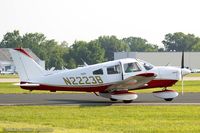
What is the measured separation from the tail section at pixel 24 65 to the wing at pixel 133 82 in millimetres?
3738

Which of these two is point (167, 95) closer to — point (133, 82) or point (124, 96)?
point (133, 82)

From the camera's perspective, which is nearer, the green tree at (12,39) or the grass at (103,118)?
the grass at (103,118)

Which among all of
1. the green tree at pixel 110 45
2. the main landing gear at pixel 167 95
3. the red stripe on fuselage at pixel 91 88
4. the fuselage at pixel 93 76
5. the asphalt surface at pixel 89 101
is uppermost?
the green tree at pixel 110 45

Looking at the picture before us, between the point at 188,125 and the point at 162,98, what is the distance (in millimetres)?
9712

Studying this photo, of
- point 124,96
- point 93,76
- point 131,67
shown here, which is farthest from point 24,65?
point 131,67

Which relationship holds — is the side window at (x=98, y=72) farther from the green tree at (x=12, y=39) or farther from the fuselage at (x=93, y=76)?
the green tree at (x=12, y=39)

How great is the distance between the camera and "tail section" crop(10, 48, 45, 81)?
25297mm

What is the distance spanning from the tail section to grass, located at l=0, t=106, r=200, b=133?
8.91 ft

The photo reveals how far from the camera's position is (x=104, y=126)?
16.8 m

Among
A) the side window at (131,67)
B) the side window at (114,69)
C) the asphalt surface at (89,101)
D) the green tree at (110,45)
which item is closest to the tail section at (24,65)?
the asphalt surface at (89,101)

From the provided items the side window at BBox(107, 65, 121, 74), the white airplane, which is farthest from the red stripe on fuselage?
the side window at BBox(107, 65, 121, 74)

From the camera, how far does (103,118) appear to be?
1891cm

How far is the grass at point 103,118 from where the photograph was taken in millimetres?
16312

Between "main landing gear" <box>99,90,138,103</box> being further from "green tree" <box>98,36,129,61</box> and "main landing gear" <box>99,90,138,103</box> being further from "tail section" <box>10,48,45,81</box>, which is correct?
"green tree" <box>98,36,129,61</box>
